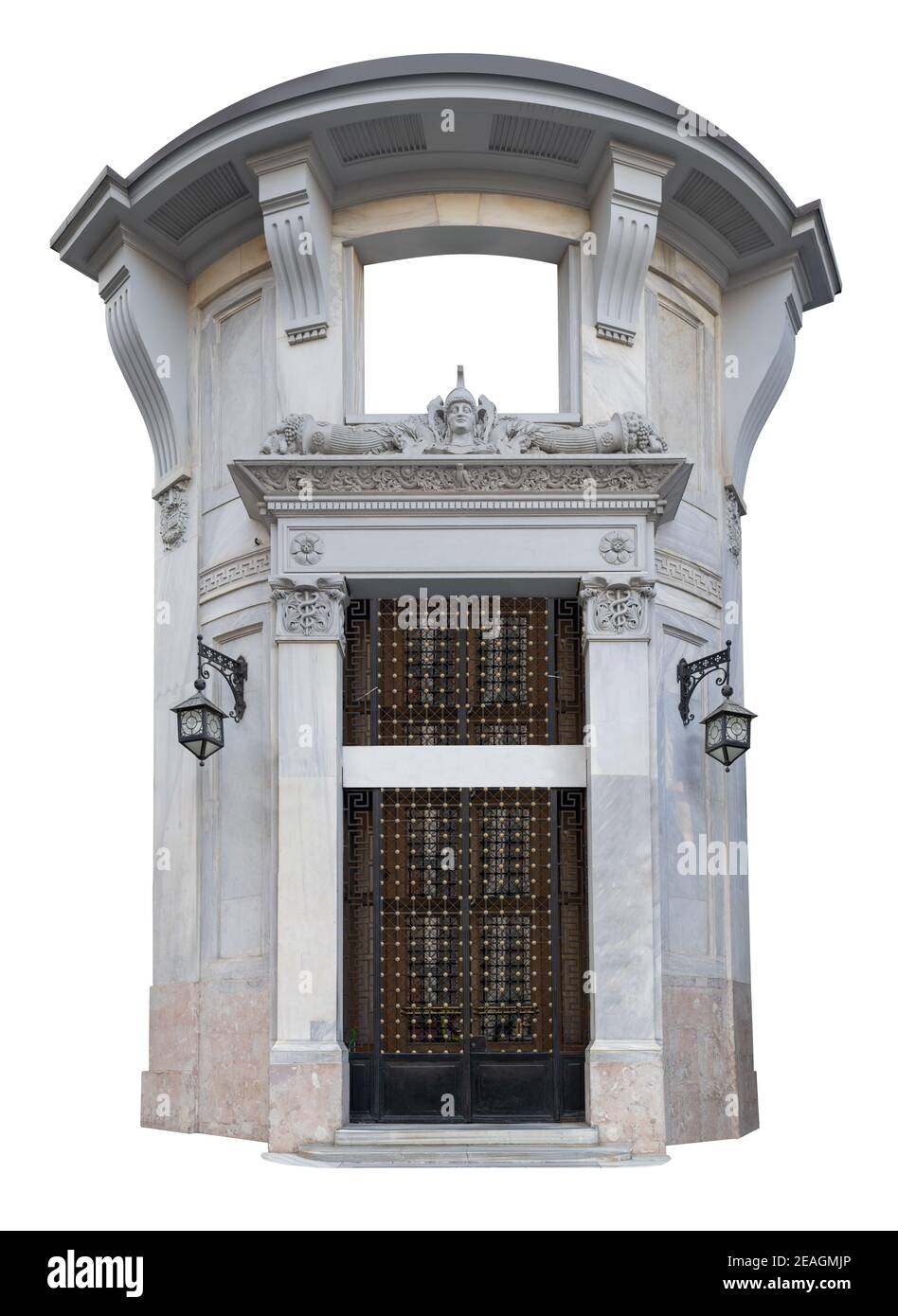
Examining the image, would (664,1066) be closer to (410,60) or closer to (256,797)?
(256,797)

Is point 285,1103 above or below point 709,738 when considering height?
below

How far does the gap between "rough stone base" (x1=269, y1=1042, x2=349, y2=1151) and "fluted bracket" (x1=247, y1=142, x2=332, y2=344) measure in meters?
6.27

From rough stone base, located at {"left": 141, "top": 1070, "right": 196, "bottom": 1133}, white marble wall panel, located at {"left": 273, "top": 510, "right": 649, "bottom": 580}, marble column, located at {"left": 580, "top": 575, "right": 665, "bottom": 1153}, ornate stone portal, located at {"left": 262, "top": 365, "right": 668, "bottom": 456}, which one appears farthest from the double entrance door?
ornate stone portal, located at {"left": 262, "top": 365, "right": 668, "bottom": 456}

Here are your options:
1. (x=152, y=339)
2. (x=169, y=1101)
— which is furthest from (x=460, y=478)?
(x=169, y=1101)

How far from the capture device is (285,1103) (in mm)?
16312

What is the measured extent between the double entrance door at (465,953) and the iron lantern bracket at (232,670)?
54.6 inches

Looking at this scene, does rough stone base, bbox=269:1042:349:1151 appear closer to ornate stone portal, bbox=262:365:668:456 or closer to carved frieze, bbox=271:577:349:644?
carved frieze, bbox=271:577:349:644

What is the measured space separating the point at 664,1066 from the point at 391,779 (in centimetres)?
344

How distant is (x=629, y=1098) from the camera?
1619 centimetres

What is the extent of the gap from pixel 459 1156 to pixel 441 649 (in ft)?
14.7

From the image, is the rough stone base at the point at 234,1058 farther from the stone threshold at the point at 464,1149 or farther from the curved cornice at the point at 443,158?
the curved cornice at the point at 443,158

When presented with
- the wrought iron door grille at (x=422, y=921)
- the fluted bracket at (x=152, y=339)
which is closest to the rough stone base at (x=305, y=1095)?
the wrought iron door grille at (x=422, y=921)

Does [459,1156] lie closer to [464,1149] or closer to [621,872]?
[464,1149]

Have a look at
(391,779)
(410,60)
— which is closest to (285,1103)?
(391,779)
